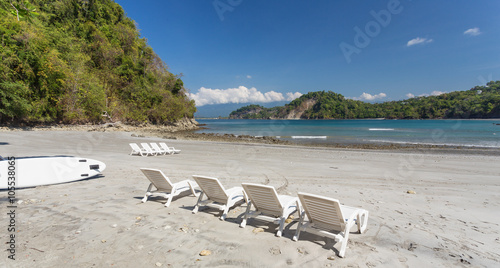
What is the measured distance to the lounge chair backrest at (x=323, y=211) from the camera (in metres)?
3.66

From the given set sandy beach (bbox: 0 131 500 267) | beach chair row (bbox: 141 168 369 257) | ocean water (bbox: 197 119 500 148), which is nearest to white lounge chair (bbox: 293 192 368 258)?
beach chair row (bbox: 141 168 369 257)

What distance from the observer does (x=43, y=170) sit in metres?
7.07

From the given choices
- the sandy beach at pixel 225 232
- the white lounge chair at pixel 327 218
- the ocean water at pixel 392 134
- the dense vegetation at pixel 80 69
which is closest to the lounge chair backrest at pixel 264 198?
the sandy beach at pixel 225 232

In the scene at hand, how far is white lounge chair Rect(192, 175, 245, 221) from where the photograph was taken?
16.1 feet

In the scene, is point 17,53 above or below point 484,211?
above

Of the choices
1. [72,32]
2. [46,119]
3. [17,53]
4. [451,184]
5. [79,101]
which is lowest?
[451,184]

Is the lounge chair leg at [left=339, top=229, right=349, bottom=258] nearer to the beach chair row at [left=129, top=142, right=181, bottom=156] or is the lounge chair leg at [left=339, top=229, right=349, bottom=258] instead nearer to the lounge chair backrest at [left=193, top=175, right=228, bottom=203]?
the lounge chair backrest at [left=193, top=175, right=228, bottom=203]

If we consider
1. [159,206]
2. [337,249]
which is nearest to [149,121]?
[159,206]

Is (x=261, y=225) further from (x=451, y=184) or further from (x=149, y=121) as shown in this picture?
(x=149, y=121)

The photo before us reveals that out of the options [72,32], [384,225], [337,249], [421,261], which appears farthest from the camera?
[72,32]

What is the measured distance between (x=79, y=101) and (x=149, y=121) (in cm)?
1876

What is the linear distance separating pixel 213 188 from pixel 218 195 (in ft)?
0.70

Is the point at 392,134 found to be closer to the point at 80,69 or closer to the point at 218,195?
the point at 218,195

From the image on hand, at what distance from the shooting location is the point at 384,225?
15.4 ft
